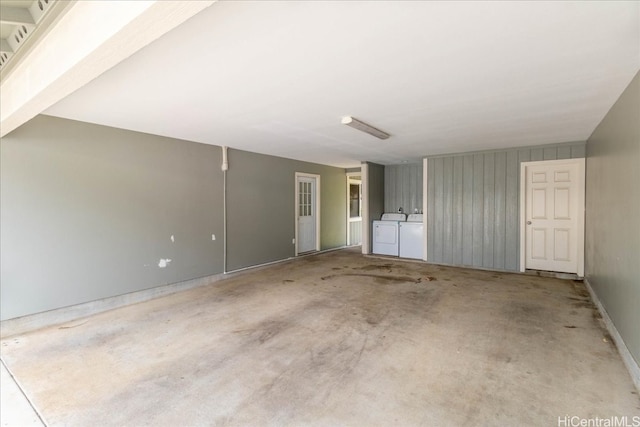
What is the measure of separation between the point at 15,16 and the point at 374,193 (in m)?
6.95

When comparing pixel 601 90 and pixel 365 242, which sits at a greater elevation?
pixel 601 90

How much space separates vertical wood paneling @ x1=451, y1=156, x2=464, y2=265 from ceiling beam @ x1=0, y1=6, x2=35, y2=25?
649 centimetres

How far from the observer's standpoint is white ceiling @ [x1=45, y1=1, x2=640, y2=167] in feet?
5.66

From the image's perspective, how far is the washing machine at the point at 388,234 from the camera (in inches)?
291

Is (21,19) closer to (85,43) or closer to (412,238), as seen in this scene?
(85,43)

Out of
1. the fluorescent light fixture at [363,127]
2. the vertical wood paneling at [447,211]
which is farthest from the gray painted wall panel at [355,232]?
the fluorescent light fixture at [363,127]

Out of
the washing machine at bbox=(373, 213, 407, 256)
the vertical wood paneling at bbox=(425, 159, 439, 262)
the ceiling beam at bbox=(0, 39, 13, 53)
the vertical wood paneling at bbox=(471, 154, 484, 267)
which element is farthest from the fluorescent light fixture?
the washing machine at bbox=(373, 213, 407, 256)

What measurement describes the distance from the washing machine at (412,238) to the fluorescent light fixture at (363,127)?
3061mm

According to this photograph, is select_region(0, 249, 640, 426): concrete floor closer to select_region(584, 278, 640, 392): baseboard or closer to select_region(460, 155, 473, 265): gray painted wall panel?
select_region(584, 278, 640, 392): baseboard

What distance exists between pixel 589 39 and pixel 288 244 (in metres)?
5.82

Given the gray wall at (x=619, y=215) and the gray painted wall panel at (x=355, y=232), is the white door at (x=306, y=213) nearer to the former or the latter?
the gray painted wall panel at (x=355, y=232)

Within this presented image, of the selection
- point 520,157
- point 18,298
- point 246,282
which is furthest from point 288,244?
point 520,157

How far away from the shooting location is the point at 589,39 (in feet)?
6.45

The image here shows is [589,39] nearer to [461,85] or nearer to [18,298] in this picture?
[461,85]
